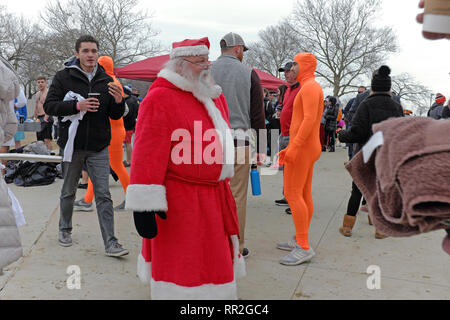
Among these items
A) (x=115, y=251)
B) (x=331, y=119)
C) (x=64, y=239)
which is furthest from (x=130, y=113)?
(x=331, y=119)

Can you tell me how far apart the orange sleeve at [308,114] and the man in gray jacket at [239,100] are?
388 millimetres

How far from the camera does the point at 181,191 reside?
7.52ft

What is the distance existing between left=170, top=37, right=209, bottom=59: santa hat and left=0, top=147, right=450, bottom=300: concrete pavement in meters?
1.84

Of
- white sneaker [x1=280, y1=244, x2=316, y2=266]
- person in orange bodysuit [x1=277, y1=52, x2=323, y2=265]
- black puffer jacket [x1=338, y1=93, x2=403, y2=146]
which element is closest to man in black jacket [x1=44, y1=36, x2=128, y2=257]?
white sneaker [x1=280, y1=244, x2=316, y2=266]

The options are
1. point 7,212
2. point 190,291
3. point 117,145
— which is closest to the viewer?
point 7,212

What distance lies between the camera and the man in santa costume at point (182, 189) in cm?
223

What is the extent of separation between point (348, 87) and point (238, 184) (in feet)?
140

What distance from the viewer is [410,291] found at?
3.28 metres

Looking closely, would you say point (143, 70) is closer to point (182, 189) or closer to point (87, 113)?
point (87, 113)

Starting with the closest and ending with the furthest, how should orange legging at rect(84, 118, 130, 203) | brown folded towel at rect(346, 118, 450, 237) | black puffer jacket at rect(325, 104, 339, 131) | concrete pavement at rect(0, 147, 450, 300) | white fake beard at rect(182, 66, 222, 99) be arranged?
brown folded towel at rect(346, 118, 450, 237)
white fake beard at rect(182, 66, 222, 99)
concrete pavement at rect(0, 147, 450, 300)
orange legging at rect(84, 118, 130, 203)
black puffer jacket at rect(325, 104, 339, 131)

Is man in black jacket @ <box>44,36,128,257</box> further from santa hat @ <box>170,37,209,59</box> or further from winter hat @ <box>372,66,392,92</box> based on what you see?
winter hat @ <box>372,66,392,92</box>

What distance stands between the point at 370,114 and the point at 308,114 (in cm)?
99

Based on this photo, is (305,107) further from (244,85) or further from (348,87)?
(348,87)

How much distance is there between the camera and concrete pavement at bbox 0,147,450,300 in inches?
127
